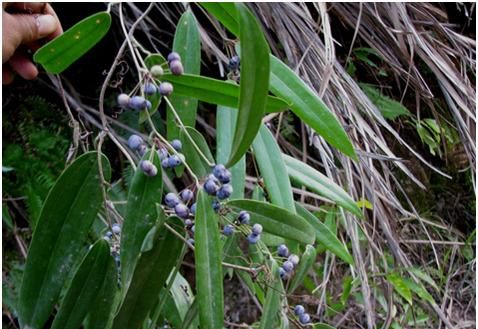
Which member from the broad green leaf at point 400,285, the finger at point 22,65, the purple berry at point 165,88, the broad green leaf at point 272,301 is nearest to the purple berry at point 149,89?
the purple berry at point 165,88

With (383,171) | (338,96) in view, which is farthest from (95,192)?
(383,171)

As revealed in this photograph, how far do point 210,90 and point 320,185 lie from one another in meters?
0.23

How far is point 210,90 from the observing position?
→ 0.65 meters

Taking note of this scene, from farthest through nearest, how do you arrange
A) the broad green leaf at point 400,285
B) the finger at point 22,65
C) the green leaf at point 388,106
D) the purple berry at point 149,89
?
the green leaf at point 388,106 < the broad green leaf at point 400,285 < the finger at point 22,65 < the purple berry at point 149,89

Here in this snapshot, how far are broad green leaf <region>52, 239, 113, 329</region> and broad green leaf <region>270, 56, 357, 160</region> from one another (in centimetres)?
27

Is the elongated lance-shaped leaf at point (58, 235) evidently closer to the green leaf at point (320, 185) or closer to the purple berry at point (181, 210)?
the purple berry at point (181, 210)

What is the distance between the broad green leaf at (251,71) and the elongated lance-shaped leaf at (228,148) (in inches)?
8.2

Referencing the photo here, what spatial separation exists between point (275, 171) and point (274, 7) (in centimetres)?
43

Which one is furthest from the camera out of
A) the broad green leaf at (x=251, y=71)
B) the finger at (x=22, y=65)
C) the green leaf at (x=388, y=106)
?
the green leaf at (x=388, y=106)

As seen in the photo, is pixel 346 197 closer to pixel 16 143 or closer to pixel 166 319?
pixel 166 319

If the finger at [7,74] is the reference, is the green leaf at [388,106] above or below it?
below

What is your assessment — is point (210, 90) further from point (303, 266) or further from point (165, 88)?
point (303, 266)

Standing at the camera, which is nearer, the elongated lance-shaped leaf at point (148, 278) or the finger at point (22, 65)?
the elongated lance-shaped leaf at point (148, 278)

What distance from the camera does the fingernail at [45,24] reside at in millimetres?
806
